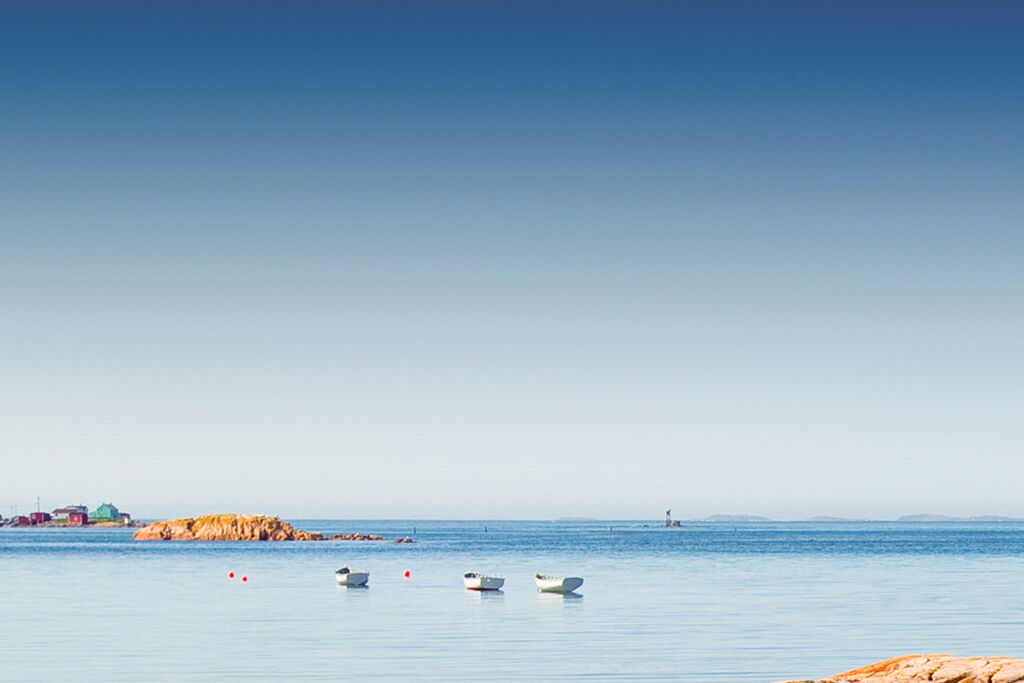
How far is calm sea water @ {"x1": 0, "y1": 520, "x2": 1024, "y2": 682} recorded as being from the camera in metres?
48.0

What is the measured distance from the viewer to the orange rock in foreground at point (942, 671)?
61.1 ft

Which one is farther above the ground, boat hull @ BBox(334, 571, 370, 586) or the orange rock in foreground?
boat hull @ BBox(334, 571, 370, 586)

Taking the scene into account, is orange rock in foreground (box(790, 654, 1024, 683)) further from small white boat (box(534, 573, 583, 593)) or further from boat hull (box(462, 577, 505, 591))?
boat hull (box(462, 577, 505, 591))

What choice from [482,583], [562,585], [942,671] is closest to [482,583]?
[482,583]

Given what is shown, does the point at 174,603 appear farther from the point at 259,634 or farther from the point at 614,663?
the point at 614,663

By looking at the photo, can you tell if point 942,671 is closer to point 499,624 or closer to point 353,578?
point 499,624

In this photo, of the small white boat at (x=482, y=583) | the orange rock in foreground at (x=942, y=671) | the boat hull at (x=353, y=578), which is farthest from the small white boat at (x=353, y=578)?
the orange rock in foreground at (x=942, y=671)

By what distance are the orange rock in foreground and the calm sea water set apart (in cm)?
2468

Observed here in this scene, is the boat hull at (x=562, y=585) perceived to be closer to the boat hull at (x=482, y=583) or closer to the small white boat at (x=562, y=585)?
the small white boat at (x=562, y=585)

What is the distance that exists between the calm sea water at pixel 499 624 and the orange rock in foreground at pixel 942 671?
24.7 meters

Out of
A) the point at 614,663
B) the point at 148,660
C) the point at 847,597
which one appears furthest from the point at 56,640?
the point at 847,597

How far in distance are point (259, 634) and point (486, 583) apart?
104 feet

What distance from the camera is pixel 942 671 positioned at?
752 inches

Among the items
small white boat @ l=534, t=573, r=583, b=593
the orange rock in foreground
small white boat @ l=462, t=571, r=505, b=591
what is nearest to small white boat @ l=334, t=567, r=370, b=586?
small white boat @ l=462, t=571, r=505, b=591
